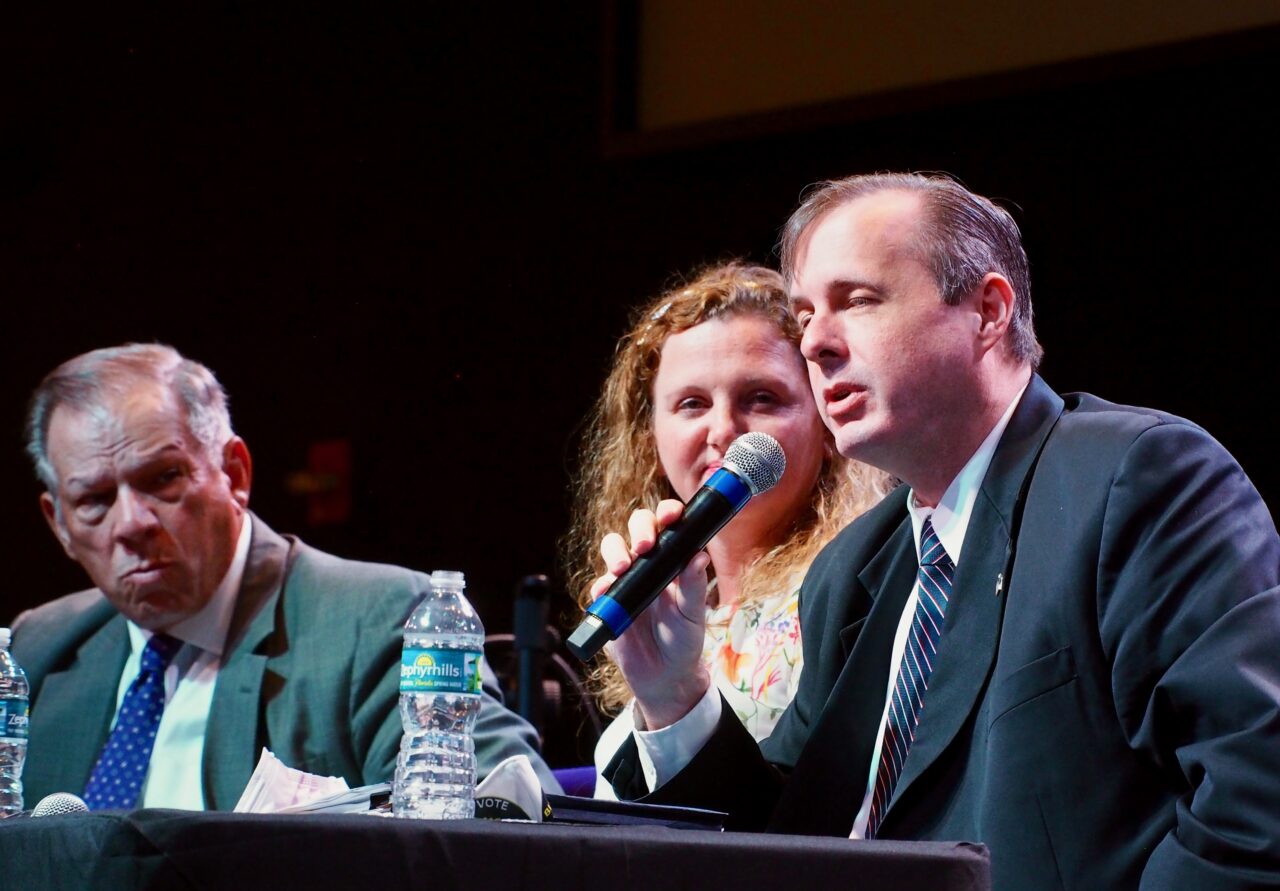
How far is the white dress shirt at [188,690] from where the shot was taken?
2662 mm

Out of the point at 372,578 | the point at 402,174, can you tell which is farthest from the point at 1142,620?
the point at 402,174

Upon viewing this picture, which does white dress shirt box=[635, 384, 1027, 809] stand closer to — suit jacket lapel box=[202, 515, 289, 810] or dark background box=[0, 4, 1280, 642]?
suit jacket lapel box=[202, 515, 289, 810]

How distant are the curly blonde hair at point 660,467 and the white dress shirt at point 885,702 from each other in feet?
1.68

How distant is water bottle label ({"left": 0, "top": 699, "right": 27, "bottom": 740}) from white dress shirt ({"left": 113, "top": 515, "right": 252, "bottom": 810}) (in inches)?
32.3

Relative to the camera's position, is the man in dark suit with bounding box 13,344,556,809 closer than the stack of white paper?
No

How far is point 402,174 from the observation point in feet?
13.2

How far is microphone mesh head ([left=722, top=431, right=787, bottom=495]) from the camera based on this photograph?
1.59 m

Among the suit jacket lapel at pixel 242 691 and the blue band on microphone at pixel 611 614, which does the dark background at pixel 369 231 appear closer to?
the suit jacket lapel at pixel 242 691

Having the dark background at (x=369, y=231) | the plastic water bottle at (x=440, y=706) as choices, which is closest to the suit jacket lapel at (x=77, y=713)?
the dark background at (x=369, y=231)

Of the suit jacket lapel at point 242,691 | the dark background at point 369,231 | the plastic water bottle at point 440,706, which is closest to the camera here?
the plastic water bottle at point 440,706

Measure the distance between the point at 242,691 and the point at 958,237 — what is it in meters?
1.61

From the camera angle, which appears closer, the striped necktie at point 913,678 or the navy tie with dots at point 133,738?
the striped necktie at point 913,678

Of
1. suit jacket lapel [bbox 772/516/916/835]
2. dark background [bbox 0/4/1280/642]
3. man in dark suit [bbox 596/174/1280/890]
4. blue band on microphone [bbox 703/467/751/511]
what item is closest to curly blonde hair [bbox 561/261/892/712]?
man in dark suit [bbox 596/174/1280/890]

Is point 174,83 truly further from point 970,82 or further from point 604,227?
point 970,82
